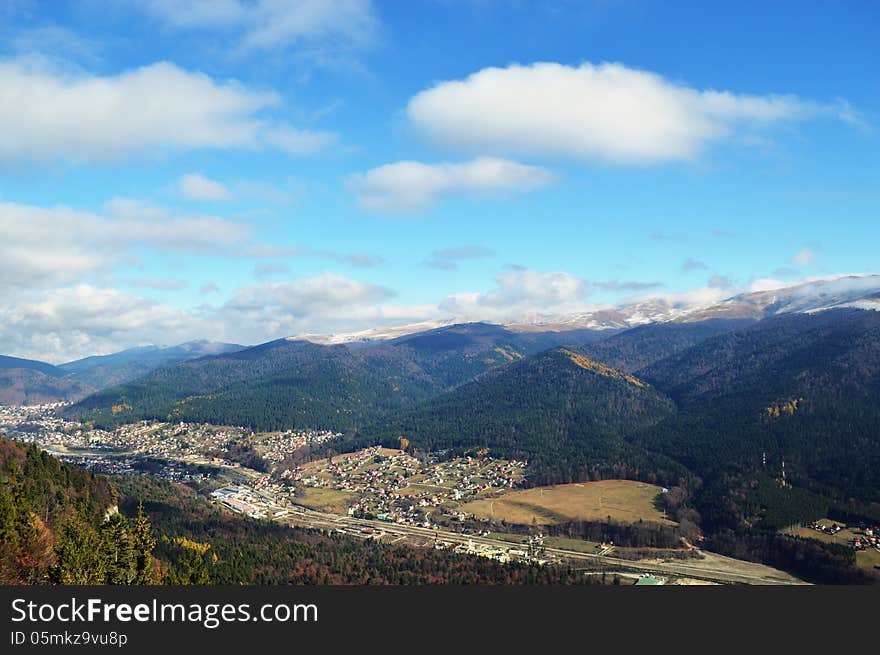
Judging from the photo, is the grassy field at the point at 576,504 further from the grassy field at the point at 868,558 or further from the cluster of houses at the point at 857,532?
the grassy field at the point at 868,558

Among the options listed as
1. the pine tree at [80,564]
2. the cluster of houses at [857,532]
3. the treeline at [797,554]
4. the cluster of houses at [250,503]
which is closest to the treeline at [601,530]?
the treeline at [797,554]

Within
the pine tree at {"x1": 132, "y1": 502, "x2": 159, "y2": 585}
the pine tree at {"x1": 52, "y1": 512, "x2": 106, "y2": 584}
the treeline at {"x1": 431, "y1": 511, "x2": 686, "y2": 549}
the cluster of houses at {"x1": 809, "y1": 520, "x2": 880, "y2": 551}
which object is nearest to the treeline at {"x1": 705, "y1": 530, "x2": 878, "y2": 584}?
the cluster of houses at {"x1": 809, "y1": 520, "x2": 880, "y2": 551}

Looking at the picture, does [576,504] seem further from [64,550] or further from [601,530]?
[64,550]

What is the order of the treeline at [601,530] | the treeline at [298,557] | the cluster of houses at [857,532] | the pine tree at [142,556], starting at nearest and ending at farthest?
the pine tree at [142,556]
the treeline at [298,557]
the cluster of houses at [857,532]
the treeline at [601,530]

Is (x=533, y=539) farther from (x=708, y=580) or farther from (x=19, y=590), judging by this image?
(x=19, y=590)

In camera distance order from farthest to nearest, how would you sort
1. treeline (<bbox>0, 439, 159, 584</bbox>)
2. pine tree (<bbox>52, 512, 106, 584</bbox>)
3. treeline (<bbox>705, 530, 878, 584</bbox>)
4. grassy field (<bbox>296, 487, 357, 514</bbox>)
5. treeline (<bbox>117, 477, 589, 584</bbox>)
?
1. grassy field (<bbox>296, 487, 357, 514</bbox>)
2. treeline (<bbox>705, 530, 878, 584</bbox>)
3. treeline (<bbox>117, 477, 589, 584</bbox>)
4. treeline (<bbox>0, 439, 159, 584</bbox>)
5. pine tree (<bbox>52, 512, 106, 584</bbox>)

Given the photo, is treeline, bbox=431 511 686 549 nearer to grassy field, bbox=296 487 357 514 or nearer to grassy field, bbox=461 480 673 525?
grassy field, bbox=461 480 673 525

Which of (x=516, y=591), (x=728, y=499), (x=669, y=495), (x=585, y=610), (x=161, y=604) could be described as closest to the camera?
(x=161, y=604)

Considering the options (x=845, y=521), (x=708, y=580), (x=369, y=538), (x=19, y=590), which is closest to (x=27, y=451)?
(x=369, y=538)

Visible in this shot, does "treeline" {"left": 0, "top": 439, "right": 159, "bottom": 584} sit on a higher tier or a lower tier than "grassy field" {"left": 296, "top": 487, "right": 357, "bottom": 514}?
higher
